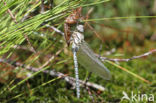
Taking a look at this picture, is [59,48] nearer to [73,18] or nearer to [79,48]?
[79,48]

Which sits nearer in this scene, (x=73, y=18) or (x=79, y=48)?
(x=73, y=18)

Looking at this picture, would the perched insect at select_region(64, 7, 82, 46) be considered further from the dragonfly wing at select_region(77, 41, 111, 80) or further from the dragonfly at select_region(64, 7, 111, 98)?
the dragonfly wing at select_region(77, 41, 111, 80)

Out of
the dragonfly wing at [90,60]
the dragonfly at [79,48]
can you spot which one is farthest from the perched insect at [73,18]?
the dragonfly wing at [90,60]

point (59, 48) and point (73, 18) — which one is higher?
point (73, 18)

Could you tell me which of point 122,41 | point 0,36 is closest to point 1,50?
point 0,36

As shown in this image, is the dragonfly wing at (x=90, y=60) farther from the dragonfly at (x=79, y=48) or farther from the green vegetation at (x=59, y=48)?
the green vegetation at (x=59, y=48)

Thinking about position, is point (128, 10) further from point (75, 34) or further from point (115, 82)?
point (75, 34)

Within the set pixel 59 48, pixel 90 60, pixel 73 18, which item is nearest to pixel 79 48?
pixel 90 60
